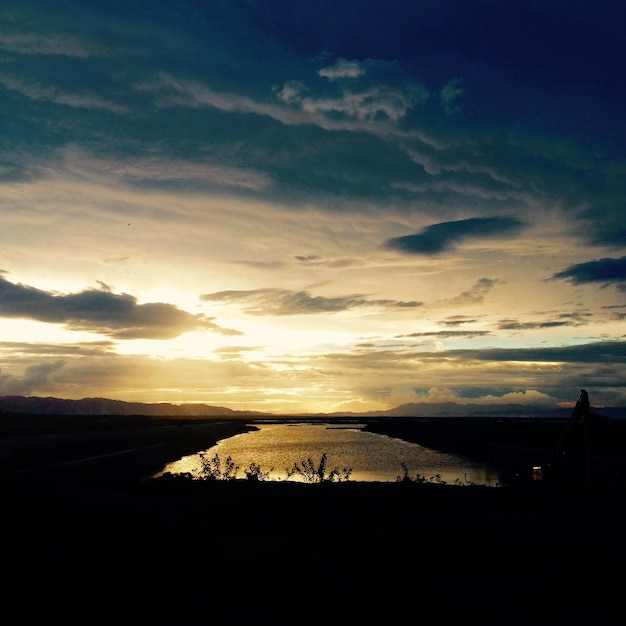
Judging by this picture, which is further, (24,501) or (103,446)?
(103,446)

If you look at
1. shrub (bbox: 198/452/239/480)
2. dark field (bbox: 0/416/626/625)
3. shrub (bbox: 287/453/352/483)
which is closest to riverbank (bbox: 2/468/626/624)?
dark field (bbox: 0/416/626/625)

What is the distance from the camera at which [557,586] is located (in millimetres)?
9664

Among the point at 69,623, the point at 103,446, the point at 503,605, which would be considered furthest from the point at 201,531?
the point at 103,446

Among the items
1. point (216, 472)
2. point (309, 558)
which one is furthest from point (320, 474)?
point (309, 558)

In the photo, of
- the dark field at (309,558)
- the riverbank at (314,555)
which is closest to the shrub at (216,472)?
the dark field at (309,558)

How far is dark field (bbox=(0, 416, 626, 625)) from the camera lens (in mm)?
8844

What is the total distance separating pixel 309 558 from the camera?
1125cm

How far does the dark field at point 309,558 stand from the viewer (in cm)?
884

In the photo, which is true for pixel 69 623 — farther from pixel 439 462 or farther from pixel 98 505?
pixel 439 462

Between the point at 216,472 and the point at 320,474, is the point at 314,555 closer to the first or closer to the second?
the point at 320,474

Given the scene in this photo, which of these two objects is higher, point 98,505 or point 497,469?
point 98,505

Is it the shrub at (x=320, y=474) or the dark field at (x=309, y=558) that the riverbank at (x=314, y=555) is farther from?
the shrub at (x=320, y=474)

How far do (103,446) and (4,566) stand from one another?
136 ft

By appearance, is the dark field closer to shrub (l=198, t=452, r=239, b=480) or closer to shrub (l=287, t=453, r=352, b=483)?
shrub (l=287, t=453, r=352, b=483)
